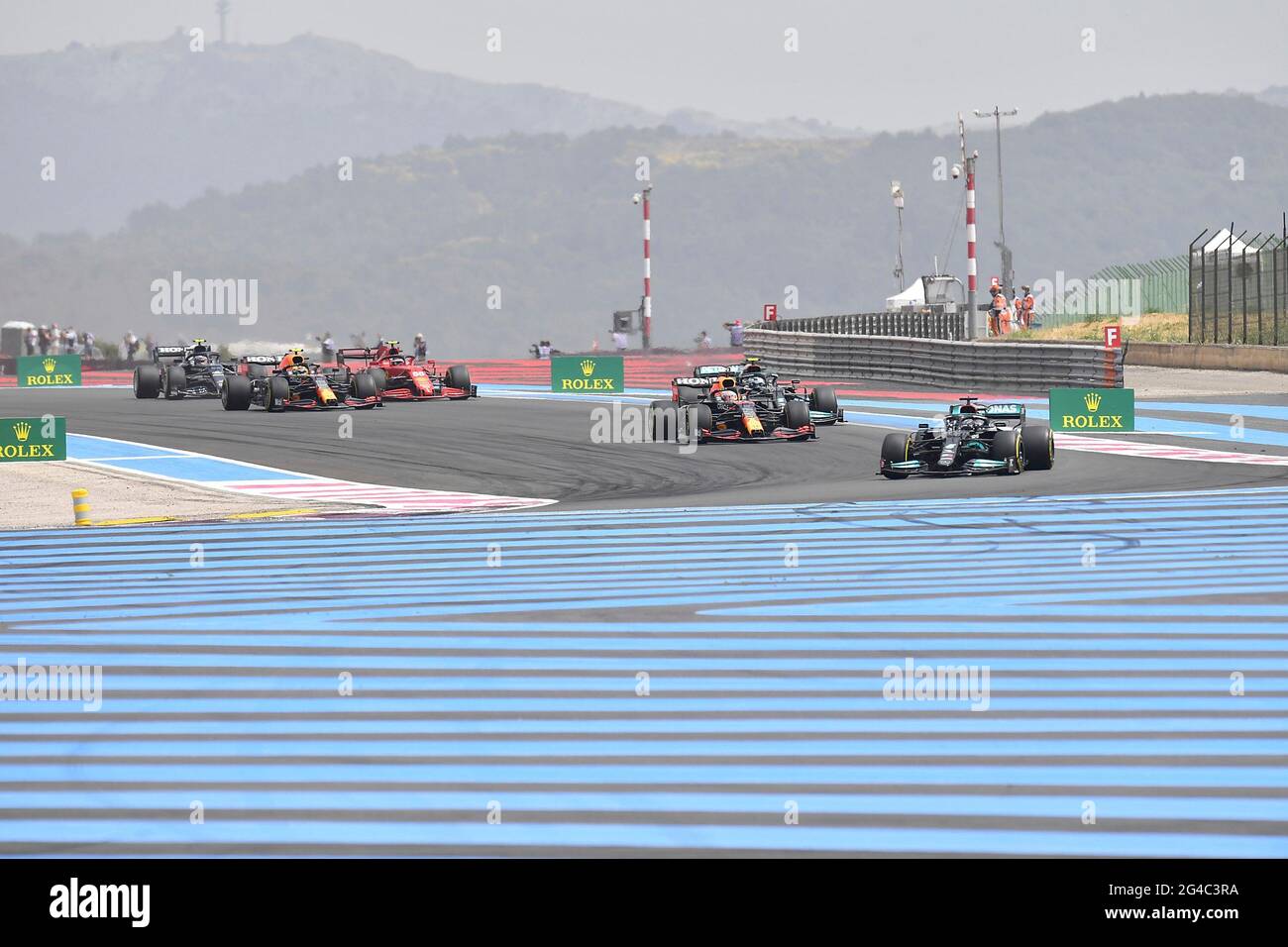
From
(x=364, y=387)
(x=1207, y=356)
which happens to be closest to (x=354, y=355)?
(x=364, y=387)

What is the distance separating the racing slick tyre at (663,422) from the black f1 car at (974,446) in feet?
19.1

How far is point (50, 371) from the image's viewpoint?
4631 centimetres

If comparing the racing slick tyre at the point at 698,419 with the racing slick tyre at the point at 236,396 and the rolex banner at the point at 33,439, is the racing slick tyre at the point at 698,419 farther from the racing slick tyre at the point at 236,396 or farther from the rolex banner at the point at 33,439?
the racing slick tyre at the point at 236,396

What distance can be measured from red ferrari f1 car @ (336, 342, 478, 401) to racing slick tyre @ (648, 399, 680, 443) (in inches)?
351

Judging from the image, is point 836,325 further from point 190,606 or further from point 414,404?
point 190,606

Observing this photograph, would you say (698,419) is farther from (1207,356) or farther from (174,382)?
(1207,356)

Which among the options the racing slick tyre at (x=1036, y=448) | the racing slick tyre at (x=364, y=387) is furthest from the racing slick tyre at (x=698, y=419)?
the racing slick tyre at (x=364, y=387)

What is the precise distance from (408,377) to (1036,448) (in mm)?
16956

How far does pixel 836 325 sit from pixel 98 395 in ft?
67.9

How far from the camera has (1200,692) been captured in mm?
8750

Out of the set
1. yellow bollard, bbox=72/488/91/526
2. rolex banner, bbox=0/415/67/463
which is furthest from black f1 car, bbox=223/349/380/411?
yellow bollard, bbox=72/488/91/526

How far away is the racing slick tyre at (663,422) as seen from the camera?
26.0 metres
